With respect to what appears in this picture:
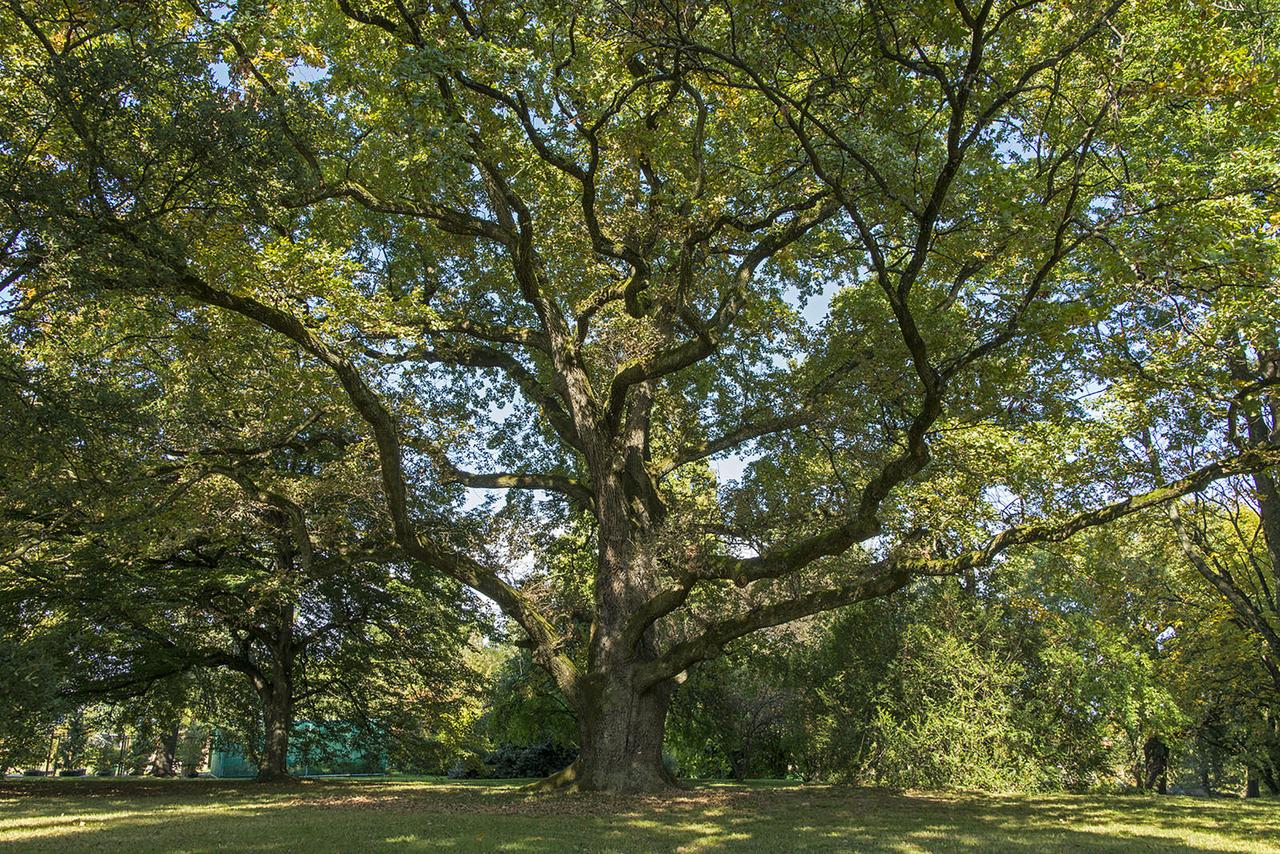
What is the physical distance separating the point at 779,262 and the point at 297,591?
12.0 meters

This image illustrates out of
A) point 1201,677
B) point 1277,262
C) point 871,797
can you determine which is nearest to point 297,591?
point 871,797

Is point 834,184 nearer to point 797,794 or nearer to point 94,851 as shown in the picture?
point 94,851

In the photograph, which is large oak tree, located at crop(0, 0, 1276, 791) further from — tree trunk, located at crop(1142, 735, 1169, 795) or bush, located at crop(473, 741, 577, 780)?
tree trunk, located at crop(1142, 735, 1169, 795)

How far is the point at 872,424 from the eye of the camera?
13.6m

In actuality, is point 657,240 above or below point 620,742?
above

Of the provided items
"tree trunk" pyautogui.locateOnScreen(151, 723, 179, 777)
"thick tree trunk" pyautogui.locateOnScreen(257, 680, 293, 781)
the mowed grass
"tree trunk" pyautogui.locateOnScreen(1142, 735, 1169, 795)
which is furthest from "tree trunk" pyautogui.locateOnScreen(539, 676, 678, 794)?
"tree trunk" pyautogui.locateOnScreen(151, 723, 179, 777)

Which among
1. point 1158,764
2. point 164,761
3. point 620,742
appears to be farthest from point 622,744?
point 164,761

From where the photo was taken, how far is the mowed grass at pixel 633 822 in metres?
6.93

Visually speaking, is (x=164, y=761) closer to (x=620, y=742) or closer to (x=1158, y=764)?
(x=620, y=742)

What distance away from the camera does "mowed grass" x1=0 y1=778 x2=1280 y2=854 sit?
693cm

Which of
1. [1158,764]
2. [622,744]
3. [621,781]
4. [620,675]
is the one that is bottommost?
[1158,764]

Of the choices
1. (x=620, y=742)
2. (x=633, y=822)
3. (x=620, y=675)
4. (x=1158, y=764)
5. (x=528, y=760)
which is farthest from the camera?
(x=528, y=760)

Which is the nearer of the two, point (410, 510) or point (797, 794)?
point (797, 794)

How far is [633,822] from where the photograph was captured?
8617mm
